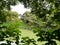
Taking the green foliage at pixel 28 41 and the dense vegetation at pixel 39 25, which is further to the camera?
the green foliage at pixel 28 41

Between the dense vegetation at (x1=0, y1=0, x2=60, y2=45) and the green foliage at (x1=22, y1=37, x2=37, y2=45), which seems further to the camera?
the green foliage at (x1=22, y1=37, x2=37, y2=45)

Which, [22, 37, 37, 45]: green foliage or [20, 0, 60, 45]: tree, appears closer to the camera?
[20, 0, 60, 45]: tree

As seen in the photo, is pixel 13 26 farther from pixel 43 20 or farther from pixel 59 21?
pixel 59 21

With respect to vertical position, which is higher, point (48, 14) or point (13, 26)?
point (48, 14)

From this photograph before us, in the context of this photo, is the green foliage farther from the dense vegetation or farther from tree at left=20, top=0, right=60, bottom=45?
tree at left=20, top=0, right=60, bottom=45

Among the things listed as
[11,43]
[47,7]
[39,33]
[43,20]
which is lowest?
[11,43]

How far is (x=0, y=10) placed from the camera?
1.91m

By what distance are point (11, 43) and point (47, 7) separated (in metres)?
0.57

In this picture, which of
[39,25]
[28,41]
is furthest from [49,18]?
[28,41]

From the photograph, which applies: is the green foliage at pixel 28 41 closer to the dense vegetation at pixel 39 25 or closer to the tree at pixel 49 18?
the dense vegetation at pixel 39 25

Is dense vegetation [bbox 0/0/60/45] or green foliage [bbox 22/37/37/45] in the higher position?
dense vegetation [bbox 0/0/60/45]

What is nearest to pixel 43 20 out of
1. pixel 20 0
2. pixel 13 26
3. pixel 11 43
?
pixel 13 26

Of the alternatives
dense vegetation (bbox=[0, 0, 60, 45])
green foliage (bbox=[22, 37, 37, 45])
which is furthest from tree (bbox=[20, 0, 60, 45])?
green foliage (bbox=[22, 37, 37, 45])

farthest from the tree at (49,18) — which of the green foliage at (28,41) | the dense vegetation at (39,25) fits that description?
the green foliage at (28,41)
